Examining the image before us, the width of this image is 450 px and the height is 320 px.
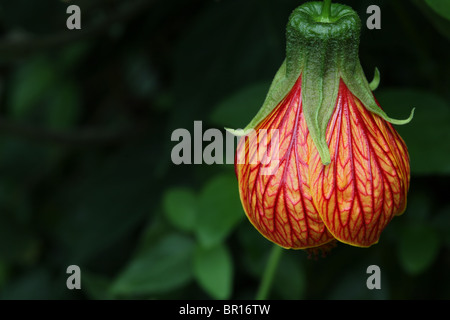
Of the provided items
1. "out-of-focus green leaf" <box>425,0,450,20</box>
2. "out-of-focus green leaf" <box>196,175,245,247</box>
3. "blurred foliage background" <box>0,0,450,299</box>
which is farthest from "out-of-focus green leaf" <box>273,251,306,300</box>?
"out-of-focus green leaf" <box>425,0,450,20</box>

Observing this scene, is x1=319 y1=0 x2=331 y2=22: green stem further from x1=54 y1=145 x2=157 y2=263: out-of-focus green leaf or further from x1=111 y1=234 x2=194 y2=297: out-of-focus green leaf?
x1=54 y1=145 x2=157 y2=263: out-of-focus green leaf

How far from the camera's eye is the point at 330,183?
0.55 m

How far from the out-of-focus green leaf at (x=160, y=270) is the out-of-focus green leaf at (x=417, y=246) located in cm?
28

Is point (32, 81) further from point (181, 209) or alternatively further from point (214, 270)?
point (214, 270)

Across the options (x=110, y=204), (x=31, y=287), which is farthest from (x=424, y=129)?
(x=31, y=287)

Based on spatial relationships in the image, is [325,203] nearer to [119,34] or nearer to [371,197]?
[371,197]

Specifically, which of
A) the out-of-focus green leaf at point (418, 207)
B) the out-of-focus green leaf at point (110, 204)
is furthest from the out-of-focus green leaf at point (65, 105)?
the out-of-focus green leaf at point (418, 207)

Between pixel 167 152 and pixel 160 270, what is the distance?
8.2 inches

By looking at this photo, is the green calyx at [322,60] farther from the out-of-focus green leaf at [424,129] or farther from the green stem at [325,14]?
the out-of-focus green leaf at [424,129]

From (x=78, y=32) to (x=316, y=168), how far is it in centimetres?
78

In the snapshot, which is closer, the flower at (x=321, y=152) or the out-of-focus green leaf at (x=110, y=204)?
the flower at (x=321, y=152)

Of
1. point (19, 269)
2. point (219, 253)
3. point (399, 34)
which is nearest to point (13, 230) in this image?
point (19, 269)

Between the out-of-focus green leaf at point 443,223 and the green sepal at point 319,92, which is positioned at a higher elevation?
the green sepal at point 319,92

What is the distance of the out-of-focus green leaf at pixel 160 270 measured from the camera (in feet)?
2.93
